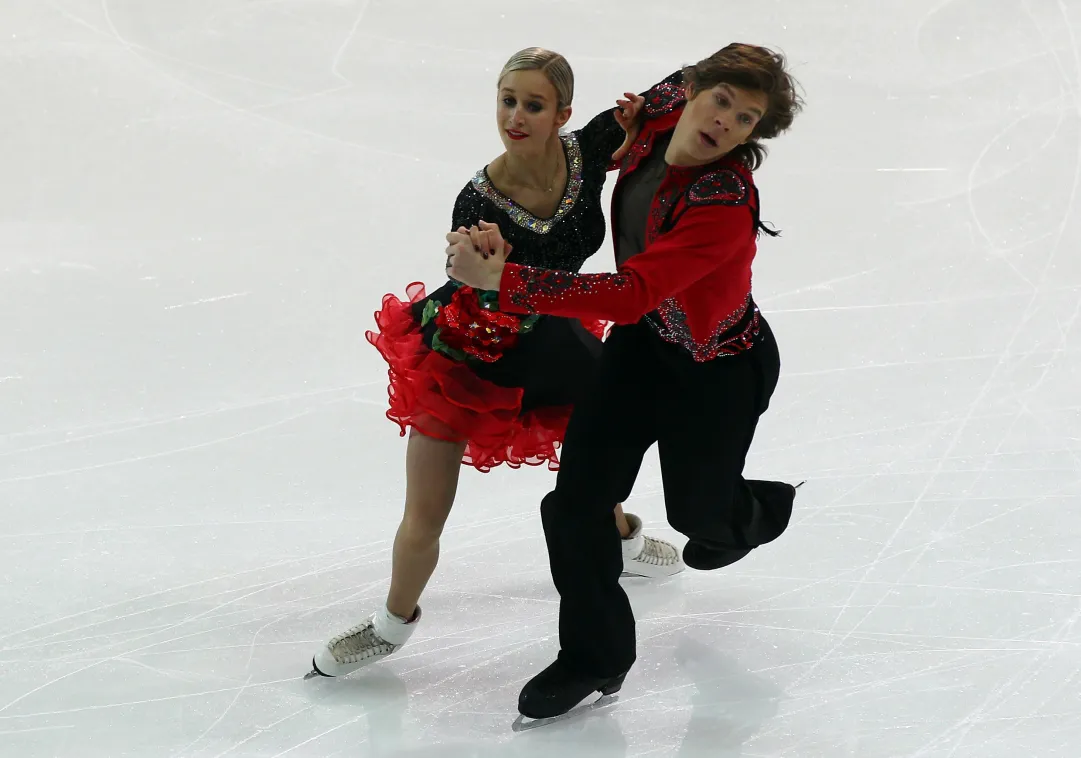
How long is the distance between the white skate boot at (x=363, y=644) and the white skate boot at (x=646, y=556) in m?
0.81

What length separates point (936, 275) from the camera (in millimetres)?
5824

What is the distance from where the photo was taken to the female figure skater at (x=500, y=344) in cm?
329

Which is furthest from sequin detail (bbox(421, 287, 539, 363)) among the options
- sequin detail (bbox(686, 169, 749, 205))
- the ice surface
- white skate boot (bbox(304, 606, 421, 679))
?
the ice surface

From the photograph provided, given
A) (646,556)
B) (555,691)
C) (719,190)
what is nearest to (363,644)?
(555,691)

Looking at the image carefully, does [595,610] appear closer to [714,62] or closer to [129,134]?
[714,62]

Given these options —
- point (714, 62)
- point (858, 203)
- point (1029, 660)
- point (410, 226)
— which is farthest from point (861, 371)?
point (714, 62)

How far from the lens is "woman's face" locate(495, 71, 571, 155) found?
320cm

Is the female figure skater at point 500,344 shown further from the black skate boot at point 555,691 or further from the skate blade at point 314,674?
the black skate boot at point 555,691

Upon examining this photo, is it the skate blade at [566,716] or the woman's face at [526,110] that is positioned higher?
the woman's face at [526,110]

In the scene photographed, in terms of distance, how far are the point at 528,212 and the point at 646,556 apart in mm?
1346

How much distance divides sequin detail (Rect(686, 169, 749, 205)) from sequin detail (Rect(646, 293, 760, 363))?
27 cm

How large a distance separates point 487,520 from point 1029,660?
1.75 meters

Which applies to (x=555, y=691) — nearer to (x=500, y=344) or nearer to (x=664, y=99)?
(x=500, y=344)

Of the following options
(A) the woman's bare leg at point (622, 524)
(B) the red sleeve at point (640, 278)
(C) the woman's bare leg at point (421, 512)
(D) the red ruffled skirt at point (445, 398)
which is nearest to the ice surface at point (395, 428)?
(A) the woman's bare leg at point (622, 524)
